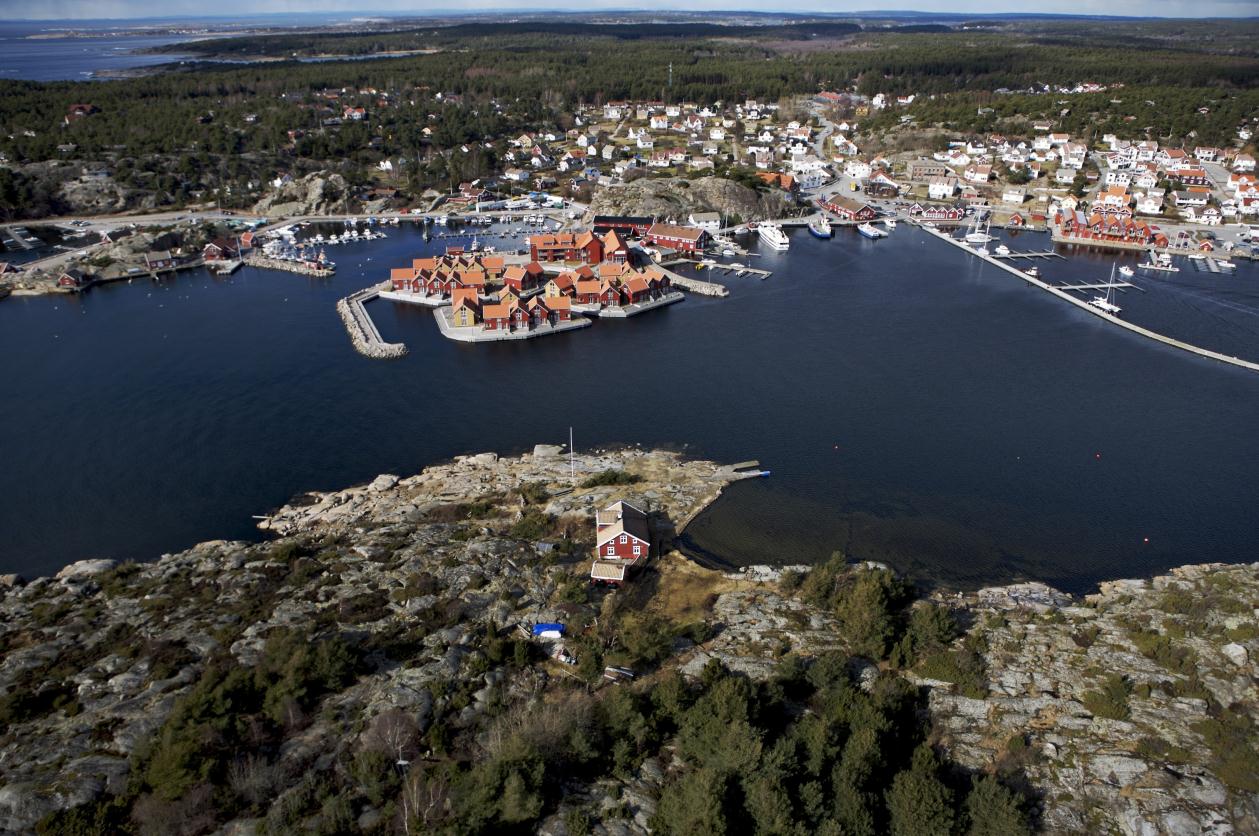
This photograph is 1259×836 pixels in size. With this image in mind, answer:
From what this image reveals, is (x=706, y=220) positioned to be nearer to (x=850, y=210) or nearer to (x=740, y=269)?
(x=740, y=269)

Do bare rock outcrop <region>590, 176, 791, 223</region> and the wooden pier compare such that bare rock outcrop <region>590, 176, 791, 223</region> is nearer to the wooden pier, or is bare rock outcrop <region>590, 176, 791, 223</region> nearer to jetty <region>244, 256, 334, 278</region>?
jetty <region>244, 256, 334, 278</region>

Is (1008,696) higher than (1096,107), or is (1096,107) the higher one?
(1096,107)

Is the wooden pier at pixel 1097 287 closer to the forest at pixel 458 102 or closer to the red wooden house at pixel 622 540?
the red wooden house at pixel 622 540

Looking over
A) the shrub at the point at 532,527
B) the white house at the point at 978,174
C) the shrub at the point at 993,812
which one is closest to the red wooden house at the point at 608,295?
the shrub at the point at 532,527

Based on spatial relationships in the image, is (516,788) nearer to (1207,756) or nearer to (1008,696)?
(1008,696)

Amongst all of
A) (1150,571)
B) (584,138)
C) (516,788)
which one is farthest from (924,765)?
(584,138)

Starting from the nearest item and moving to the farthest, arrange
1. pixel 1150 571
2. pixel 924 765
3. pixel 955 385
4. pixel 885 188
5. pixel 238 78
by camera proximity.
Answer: pixel 924 765 → pixel 1150 571 → pixel 955 385 → pixel 885 188 → pixel 238 78

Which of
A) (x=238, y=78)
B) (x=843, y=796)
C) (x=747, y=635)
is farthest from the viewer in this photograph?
(x=238, y=78)

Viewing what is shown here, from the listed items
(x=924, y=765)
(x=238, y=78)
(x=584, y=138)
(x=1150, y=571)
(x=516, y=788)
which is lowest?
(x=1150, y=571)
